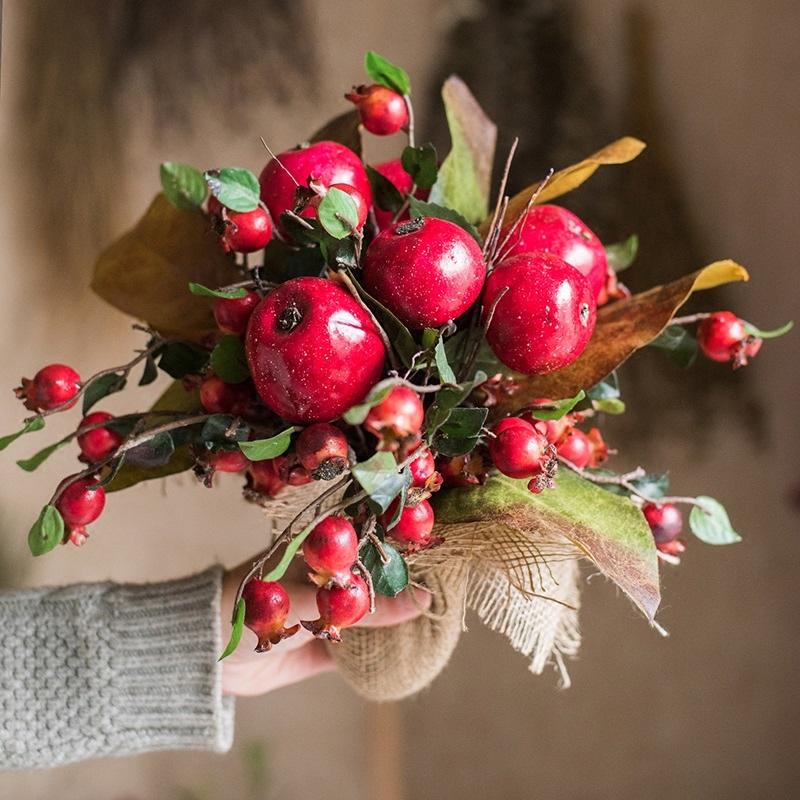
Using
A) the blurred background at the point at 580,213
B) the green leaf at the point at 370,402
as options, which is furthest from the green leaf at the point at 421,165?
the blurred background at the point at 580,213

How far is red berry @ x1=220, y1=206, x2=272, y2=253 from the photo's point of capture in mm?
487

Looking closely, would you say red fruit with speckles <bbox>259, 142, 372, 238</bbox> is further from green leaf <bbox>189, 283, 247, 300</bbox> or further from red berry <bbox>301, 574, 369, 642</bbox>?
red berry <bbox>301, 574, 369, 642</bbox>

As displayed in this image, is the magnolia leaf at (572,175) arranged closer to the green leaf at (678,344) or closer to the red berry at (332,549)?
the green leaf at (678,344)

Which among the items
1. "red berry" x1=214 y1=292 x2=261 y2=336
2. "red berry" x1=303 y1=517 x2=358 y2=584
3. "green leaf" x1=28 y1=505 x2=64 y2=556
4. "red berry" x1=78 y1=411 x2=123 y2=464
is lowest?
"red berry" x1=303 y1=517 x2=358 y2=584

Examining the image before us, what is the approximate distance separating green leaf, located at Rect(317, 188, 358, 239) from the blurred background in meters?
0.56

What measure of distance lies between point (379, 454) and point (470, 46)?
819 millimetres

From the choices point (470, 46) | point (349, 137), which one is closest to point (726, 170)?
point (470, 46)

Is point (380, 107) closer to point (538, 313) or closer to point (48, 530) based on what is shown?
point (538, 313)

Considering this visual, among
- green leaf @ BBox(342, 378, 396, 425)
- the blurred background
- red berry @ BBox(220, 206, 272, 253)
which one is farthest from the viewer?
the blurred background

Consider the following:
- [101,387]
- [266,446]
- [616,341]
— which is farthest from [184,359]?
[616,341]

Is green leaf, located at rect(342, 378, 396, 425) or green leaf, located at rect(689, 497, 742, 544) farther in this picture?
green leaf, located at rect(689, 497, 742, 544)

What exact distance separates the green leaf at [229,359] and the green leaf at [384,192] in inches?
5.2

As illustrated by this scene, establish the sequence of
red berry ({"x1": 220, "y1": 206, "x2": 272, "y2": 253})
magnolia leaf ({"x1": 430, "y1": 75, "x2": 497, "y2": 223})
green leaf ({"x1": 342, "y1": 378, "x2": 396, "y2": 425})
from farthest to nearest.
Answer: magnolia leaf ({"x1": 430, "y1": 75, "x2": 497, "y2": 223}) < red berry ({"x1": 220, "y1": 206, "x2": 272, "y2": 253}) < green leaf ({"x1": 342, "y1": 378, "x2": 396, "y2": 425})

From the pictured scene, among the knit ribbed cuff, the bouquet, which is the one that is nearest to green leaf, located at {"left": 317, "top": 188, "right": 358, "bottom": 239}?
the bouquet
